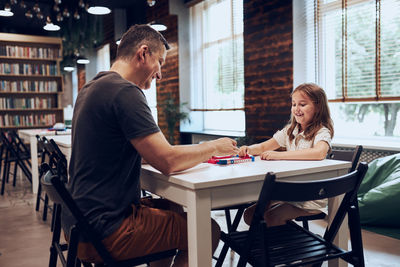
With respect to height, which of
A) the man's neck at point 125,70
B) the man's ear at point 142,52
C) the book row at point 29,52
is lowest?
the man's neck at point 125,70

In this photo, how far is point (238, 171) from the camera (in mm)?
1552

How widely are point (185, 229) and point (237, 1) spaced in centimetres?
470

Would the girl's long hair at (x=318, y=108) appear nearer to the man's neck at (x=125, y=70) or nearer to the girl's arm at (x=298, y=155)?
the girl's arm at (x=298, y=155)

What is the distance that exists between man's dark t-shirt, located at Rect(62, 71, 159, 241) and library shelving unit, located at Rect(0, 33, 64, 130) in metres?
7.19

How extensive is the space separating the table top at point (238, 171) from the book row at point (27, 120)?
706cm

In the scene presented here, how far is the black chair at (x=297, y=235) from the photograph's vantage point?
1.26 meters

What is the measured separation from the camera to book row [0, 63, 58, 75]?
7.73 metres

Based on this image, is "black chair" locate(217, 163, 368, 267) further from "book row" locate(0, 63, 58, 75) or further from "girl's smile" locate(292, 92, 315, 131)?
"book row" locate(0, 63, 58, 75)

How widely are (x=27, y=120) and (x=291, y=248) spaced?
761 centimetres

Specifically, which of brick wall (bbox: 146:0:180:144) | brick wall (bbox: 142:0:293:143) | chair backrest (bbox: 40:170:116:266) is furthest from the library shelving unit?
chair backrest (bbox: 40:170:116:266)

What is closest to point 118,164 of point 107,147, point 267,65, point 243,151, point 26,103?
point 107,147

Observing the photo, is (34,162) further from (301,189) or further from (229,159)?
(301,189)

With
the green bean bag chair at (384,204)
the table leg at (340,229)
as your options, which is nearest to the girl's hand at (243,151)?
the table leg at (340,229)

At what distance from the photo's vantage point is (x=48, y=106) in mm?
8172
